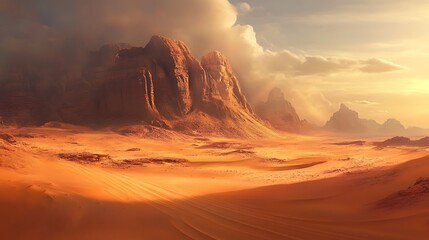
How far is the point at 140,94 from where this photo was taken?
246 ft

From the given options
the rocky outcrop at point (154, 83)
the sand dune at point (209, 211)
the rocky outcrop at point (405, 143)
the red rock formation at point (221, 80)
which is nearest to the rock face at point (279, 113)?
the red rock formation at point (221, 80)

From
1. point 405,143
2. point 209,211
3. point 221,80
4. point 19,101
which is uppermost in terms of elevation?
point 221,80

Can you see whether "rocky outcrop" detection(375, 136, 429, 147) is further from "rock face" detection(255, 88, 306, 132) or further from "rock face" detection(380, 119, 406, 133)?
"rock face" detection(380, 119, 406, 133)

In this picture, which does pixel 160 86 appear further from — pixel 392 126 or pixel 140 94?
pixel 392 126

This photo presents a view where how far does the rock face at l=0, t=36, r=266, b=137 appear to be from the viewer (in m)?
76.3

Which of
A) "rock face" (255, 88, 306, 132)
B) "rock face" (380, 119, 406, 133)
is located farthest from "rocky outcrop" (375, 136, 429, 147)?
"rock face" (380, 119, 406, 133)

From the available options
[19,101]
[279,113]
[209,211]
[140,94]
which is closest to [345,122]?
[279,113]

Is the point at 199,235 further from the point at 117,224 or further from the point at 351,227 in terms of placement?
the point at 351,227

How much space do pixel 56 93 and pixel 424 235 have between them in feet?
310

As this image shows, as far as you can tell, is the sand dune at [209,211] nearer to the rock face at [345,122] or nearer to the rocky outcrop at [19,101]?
the rocky outcrop at [19,101]

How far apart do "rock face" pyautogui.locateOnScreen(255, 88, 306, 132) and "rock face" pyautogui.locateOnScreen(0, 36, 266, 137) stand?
74.5 ft

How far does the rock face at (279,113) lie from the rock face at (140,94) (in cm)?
Result: 2270

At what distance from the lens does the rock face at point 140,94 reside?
7631 cm

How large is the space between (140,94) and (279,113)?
54413mm
